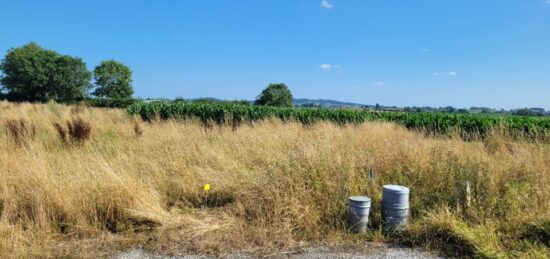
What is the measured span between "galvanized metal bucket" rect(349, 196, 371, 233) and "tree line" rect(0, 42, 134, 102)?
177 ft

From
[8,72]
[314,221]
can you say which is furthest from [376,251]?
[8,72]

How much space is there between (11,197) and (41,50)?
59.0 meters

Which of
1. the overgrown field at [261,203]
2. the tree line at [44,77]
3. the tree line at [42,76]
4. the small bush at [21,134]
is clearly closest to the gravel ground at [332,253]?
the overgrown field at [261,203]

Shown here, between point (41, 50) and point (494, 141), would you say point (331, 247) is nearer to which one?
point (494, 141)

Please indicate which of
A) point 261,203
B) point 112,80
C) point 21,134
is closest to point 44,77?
point 112,80

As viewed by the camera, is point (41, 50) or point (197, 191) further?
point (41, 50)

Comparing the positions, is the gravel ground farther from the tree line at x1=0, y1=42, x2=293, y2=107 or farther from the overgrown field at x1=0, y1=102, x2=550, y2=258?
the tree line at x1=0, y1=42, x2=293, y2=107

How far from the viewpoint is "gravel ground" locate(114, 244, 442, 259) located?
3.52m

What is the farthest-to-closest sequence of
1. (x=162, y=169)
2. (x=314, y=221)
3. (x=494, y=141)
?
1. (x=494, y=141)
2. (x=162, y=169)
3. (x=314, y=221)

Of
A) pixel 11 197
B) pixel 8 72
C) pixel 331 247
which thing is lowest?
pixel 331 247

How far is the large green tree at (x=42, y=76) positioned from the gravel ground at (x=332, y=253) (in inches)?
2097

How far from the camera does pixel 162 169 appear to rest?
571 cm

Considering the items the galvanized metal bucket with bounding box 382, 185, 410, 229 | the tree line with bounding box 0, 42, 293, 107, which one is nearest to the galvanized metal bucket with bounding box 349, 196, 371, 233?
the galvanized metal bucket with bounding box 382, 185, 410, 229

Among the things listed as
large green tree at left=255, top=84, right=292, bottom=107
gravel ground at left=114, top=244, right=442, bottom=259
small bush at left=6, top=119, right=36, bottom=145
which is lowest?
gravel ground at left=114, top=244, right=442, bottom=259
